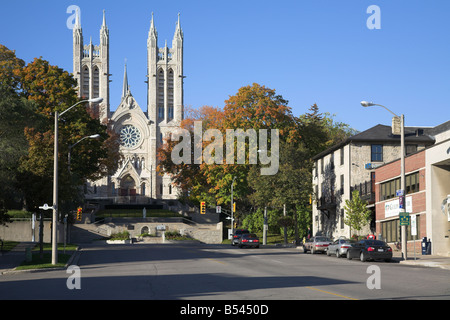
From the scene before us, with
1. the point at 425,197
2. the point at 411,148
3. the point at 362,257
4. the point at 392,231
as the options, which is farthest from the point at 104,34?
the point at 362,257

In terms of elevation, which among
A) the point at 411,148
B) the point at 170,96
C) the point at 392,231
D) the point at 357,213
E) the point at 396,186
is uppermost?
the point at 170,96

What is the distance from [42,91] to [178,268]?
121ft

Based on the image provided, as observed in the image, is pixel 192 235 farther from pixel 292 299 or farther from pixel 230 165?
pixel 292 299

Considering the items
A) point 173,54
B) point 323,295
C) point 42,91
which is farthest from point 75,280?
point 173,54

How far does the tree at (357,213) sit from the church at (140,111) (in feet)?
226

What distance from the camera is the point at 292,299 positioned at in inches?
624

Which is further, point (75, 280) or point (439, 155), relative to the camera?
point (439, 155)

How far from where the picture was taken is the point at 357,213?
178 ft

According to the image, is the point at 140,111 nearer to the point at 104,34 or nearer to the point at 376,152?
the point at 104,34

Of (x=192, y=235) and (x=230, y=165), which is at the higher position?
(x=230, y=165)

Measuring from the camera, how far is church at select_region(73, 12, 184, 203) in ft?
400

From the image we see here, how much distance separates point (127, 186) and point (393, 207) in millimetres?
78728

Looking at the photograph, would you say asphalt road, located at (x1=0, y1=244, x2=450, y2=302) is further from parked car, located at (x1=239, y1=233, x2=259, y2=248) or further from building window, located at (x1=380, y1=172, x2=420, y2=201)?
parked car, located at (x1=239, y1=233, x2=259, y2=248)

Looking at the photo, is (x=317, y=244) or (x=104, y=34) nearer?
(x=317, y=244)
